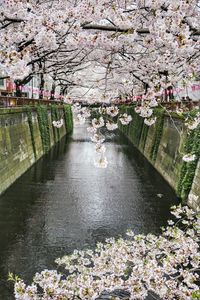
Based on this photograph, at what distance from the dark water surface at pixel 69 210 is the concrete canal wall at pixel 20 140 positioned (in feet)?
1.92

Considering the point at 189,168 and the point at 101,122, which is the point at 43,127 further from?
the point at 101,122

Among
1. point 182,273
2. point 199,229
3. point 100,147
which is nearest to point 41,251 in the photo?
point 100,147

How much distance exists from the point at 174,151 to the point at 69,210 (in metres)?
7.07

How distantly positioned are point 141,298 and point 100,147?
11.6ft

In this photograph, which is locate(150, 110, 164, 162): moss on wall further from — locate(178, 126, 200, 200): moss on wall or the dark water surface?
locate(178, 126, 200, 200): moss on wall

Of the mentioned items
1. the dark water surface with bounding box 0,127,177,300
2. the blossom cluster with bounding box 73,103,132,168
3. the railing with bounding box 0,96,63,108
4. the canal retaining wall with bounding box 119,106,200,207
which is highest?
the blossom cluster with bounding box 73,103,132,168

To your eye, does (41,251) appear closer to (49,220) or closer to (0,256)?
(0,256)

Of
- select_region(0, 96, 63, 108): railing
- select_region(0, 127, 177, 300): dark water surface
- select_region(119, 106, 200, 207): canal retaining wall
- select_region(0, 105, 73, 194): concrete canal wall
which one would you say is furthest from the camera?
select_region(0, 96, 63, 108): railing

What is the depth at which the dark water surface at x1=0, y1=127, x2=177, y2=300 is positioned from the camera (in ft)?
33.0

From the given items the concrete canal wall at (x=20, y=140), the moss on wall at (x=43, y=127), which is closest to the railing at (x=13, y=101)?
the concrete canal wall at (x=20, y=140)

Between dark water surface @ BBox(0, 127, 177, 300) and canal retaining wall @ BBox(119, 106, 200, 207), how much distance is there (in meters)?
0.66

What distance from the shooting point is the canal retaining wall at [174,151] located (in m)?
14.0

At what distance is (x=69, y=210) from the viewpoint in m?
13.6

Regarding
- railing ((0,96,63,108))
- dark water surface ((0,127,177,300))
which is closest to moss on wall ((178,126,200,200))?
dark water surface ((0,127,177,300))
